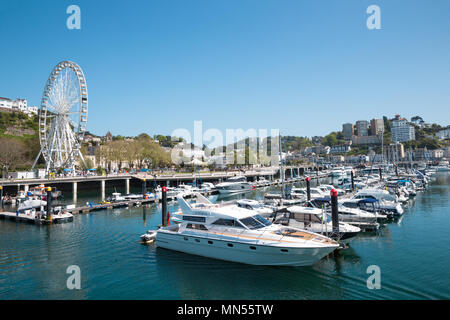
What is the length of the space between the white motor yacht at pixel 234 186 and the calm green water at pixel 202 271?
32625 mm

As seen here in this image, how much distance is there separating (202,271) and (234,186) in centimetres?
4038

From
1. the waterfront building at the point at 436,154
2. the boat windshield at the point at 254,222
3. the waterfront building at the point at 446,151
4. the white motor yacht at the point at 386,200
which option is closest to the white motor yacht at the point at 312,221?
the boat windshield at the point at 254,222

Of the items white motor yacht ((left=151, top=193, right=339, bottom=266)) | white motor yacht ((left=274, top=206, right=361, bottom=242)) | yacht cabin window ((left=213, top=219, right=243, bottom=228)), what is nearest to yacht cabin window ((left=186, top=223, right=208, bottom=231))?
white motor yacht ((left=151, top=193, right=339, bottom=266))

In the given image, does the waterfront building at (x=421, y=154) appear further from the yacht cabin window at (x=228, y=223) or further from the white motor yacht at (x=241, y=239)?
the yacht cabin window at (x=228, y=223)

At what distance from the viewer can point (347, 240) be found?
1917 cm

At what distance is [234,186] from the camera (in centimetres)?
5572

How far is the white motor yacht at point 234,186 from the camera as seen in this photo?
179ft

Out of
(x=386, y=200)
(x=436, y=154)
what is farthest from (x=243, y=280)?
(x=436, y=154)

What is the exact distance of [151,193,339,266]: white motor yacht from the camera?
14969mm

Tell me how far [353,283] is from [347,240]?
600 centimetres

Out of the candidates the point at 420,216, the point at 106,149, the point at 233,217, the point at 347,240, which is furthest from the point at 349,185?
the point at 106,149

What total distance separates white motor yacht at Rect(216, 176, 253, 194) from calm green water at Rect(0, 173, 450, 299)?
32625 millimetres

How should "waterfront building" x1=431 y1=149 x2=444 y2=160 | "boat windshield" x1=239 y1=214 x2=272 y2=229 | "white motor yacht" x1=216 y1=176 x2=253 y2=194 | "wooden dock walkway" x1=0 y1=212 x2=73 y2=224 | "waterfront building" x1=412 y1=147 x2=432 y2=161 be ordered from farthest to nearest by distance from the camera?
"waterfront building" x1=431 y1=149 x2=444 y2=160
"waterfront building" x1=412 y1=147 x2=432 y2=161
"white motor yacht" x1=216 y1=176 x2=253 y2=194
"wooden dock walkway" x1=0 y1=212 x2=73 y2=224
"boat windshield" x1=239 y1=214 x2=272 y2=229

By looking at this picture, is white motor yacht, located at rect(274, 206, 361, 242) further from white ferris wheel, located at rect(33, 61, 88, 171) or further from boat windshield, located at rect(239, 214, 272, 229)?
white ferris wheel, located at rect(33, 61, 88, 171)
